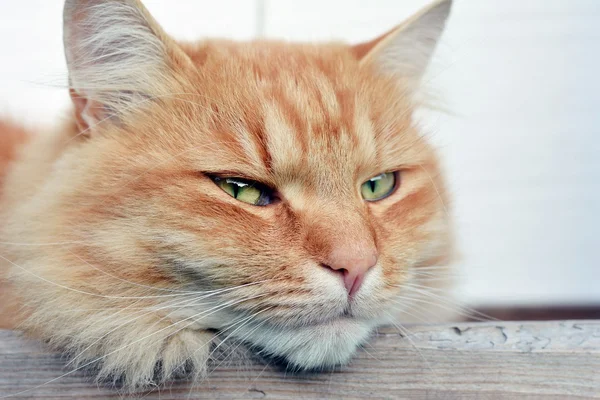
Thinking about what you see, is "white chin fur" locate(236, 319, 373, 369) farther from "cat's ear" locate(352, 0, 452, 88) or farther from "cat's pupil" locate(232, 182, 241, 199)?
"cat's ear" locate(352, 0, 452, 88)

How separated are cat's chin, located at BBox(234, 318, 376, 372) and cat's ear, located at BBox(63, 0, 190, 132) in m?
0.70

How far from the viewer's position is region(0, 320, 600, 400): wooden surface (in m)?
1.18


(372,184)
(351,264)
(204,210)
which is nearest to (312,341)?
(351,264)

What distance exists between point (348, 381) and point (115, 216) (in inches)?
25.2

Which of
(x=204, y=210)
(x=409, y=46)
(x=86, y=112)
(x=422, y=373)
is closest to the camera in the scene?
(x=422, y=373)

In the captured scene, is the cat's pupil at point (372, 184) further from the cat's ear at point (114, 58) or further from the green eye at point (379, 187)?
the cat's ear at point (114, 58)

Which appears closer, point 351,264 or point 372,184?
point 351,264

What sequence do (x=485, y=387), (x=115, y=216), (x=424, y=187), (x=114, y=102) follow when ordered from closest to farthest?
(x=485, y=387)
(x=115, y=216)
(x=114, y=102)
(x=424, y=187)

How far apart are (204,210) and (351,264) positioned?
0.35m

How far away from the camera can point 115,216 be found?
135 cm

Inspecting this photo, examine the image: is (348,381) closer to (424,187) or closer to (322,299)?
(322,299)

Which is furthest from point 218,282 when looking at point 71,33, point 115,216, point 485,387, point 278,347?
point 71,33

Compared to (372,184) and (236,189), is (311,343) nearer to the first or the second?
(236,189)

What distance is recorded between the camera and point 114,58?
5.11 ft
